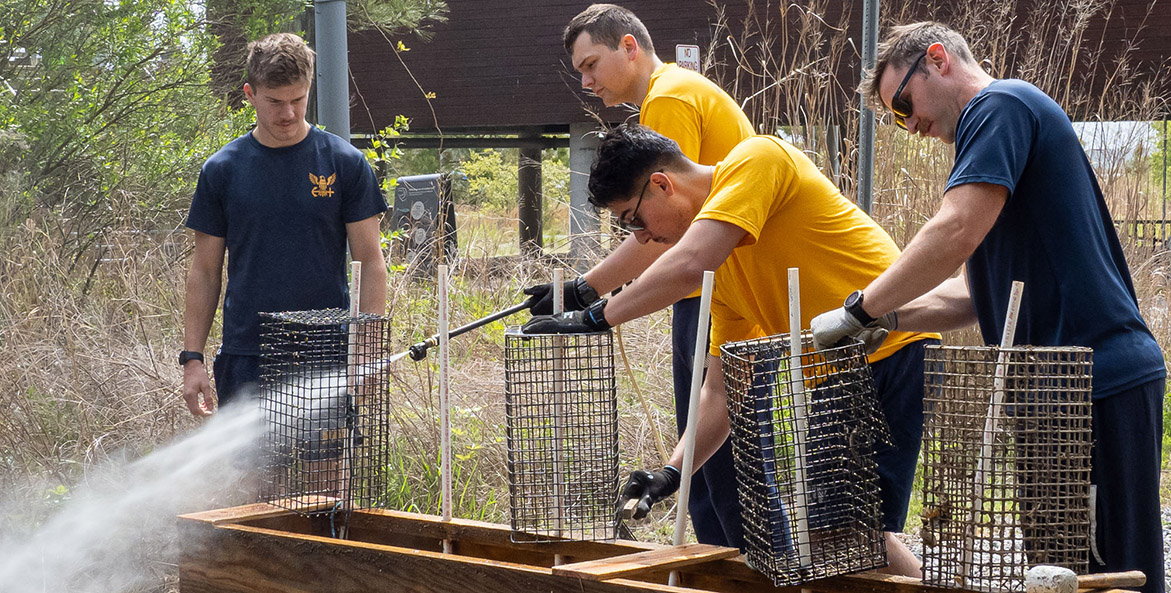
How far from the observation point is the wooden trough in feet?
7.73

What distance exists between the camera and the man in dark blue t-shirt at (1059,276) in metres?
2.36

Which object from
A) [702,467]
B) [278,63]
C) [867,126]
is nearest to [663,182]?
[702,467]

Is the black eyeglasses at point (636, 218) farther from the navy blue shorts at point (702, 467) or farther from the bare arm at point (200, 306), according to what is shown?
the bare arm at point (200, 306)

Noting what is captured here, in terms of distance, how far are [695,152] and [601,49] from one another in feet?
1.79

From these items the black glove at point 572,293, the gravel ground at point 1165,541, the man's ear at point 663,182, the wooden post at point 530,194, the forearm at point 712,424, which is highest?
the wooden post at point 530,194

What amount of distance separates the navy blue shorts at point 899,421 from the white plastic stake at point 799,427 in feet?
2.14

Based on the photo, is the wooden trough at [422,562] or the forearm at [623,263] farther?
the forearm at [623,263]

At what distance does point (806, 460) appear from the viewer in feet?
7.74

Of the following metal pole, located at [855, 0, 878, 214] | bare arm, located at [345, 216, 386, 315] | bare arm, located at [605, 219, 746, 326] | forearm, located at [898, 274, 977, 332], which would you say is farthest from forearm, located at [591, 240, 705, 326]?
metal pole, located at [855, 0, 878, 214]

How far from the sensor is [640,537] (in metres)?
5.04

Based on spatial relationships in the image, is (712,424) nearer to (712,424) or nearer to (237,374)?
(712,424)

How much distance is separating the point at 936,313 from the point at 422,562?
4.44 feet

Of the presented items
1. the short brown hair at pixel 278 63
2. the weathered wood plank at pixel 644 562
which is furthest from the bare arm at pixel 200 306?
the weathered wood plank at pixel 644 562

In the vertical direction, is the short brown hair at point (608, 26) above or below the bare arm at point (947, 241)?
above
